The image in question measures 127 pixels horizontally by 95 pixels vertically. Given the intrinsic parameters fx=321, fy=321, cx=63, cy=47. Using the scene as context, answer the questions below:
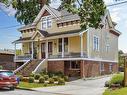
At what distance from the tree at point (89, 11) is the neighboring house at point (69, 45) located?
30.9ft

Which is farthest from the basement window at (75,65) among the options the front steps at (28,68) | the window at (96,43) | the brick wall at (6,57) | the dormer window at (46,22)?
the brick wall at (6,57)

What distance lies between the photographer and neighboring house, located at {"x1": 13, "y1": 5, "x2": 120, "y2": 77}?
40.4 m

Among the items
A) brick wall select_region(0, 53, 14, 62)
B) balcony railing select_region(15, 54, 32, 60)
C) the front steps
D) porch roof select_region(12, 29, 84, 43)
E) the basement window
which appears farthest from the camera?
brick wall select_region(0, 53, 14, 62)

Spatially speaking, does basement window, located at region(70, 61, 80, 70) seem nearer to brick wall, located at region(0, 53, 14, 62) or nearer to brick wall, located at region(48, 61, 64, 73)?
brick wall, located at region(48, 61, 64, 73)

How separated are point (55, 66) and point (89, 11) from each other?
45.9 ft

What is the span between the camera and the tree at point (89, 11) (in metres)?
28.5

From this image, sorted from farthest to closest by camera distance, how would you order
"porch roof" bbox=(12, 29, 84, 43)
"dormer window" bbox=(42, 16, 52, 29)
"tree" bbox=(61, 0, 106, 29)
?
1. "dormer window" bbox=(42, 16, 52, 29)
2. "porch roof" bbox=(12, 29, 84, 43)
3. "tree" bbox=(61, 0, 106, 29)

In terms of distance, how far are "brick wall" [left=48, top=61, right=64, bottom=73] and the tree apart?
39.6 ft

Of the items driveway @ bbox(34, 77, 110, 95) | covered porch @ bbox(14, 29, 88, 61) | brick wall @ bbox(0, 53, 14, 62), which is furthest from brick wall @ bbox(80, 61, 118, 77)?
brick wall @ bbox(0, 53, 14, 62)

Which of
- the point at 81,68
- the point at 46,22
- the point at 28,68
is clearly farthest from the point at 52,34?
the point at 81,68

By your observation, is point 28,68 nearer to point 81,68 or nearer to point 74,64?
point 74,64

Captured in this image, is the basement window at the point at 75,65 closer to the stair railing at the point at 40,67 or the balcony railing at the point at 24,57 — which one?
the stair railing at the point at 40,67

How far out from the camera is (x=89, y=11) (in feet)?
95.3

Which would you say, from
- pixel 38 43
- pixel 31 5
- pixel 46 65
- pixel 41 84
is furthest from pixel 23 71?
pixel 31 5
